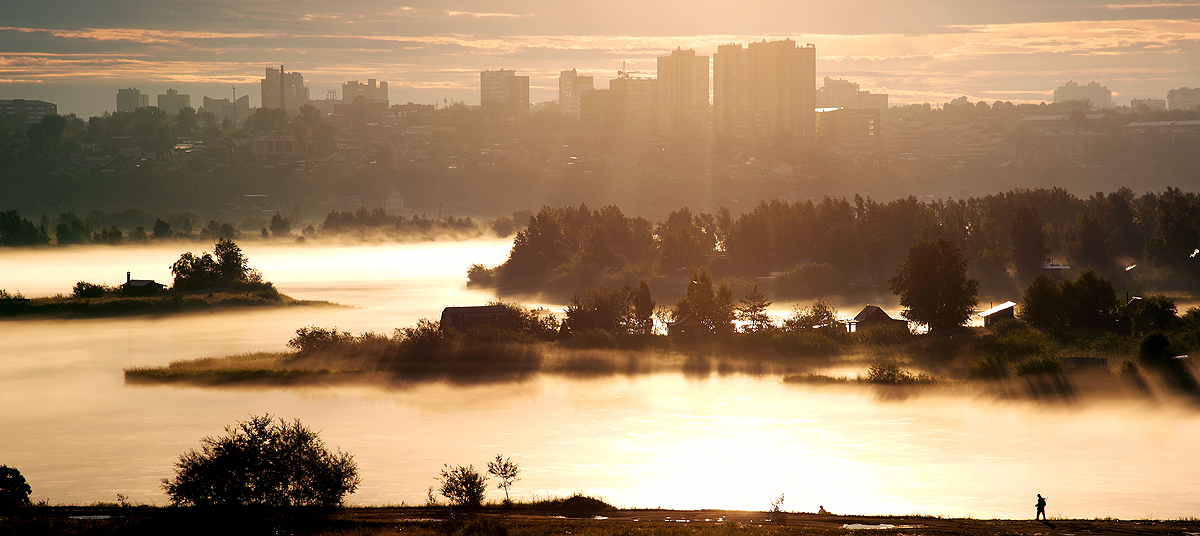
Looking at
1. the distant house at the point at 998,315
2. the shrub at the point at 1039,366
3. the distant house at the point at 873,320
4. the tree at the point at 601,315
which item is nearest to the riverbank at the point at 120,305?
the tree at the point at 601,315

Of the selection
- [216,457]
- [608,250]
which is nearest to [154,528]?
[216,457]

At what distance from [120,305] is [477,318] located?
39864 millimetres

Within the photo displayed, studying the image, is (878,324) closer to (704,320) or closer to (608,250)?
(704,320)

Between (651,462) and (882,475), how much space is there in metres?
10.6

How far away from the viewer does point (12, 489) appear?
114 feet

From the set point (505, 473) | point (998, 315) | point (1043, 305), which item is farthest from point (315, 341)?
point (1043, 305)

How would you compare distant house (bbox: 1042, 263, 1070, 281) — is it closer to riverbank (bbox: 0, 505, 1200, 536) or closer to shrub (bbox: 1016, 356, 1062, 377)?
shrub (bbox: 1016, 356, 1062, 377)

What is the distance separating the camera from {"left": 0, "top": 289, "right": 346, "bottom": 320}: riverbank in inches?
3455

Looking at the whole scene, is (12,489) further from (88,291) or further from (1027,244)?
(1027,244)

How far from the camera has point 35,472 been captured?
142ft

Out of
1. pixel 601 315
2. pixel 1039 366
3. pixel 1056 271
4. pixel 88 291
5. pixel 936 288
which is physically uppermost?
pixel 1056 271

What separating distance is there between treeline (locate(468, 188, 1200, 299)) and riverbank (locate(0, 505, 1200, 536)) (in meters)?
69.9

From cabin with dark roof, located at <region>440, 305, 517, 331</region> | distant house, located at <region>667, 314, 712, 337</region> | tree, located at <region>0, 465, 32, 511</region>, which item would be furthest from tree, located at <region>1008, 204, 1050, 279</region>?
tree, located at <region>0, 465, 32, 511</region>

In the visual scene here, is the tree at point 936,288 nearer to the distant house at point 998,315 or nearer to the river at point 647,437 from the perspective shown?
the distant house at point 998,315
